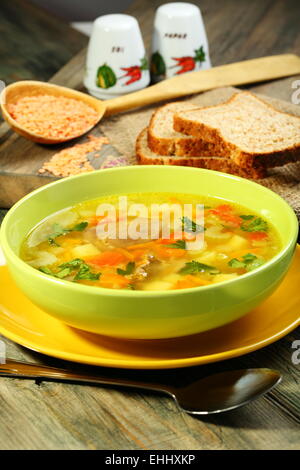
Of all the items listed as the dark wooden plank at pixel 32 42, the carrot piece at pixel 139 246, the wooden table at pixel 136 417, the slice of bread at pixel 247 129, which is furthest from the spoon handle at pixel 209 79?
the wooden table at pixel 136 417

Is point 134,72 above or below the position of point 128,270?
below

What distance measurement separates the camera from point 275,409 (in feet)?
5.32

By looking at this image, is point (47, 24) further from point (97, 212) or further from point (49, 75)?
point (97, 212)

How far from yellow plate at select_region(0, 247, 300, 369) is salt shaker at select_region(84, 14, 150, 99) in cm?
197

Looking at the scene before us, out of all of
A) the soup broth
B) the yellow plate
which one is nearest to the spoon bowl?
the soup broth

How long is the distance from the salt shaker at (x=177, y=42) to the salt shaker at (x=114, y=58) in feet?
0.54

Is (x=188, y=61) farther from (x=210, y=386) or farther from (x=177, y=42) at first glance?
(x=210, y=386)

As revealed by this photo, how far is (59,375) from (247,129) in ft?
5.28

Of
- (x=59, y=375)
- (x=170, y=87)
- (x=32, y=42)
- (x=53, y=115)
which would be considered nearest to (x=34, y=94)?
(x=53, y=115)

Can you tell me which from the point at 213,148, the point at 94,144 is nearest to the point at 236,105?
the point at 213,148

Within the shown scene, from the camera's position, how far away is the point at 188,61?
3803mm

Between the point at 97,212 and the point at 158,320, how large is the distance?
0.61 m

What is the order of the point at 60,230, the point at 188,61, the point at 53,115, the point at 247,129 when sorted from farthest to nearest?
the point at 188,61 < the point at 53,115 < the point at 247,129 < the point at 60,230

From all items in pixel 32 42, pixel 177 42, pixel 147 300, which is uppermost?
pixel 147 300
